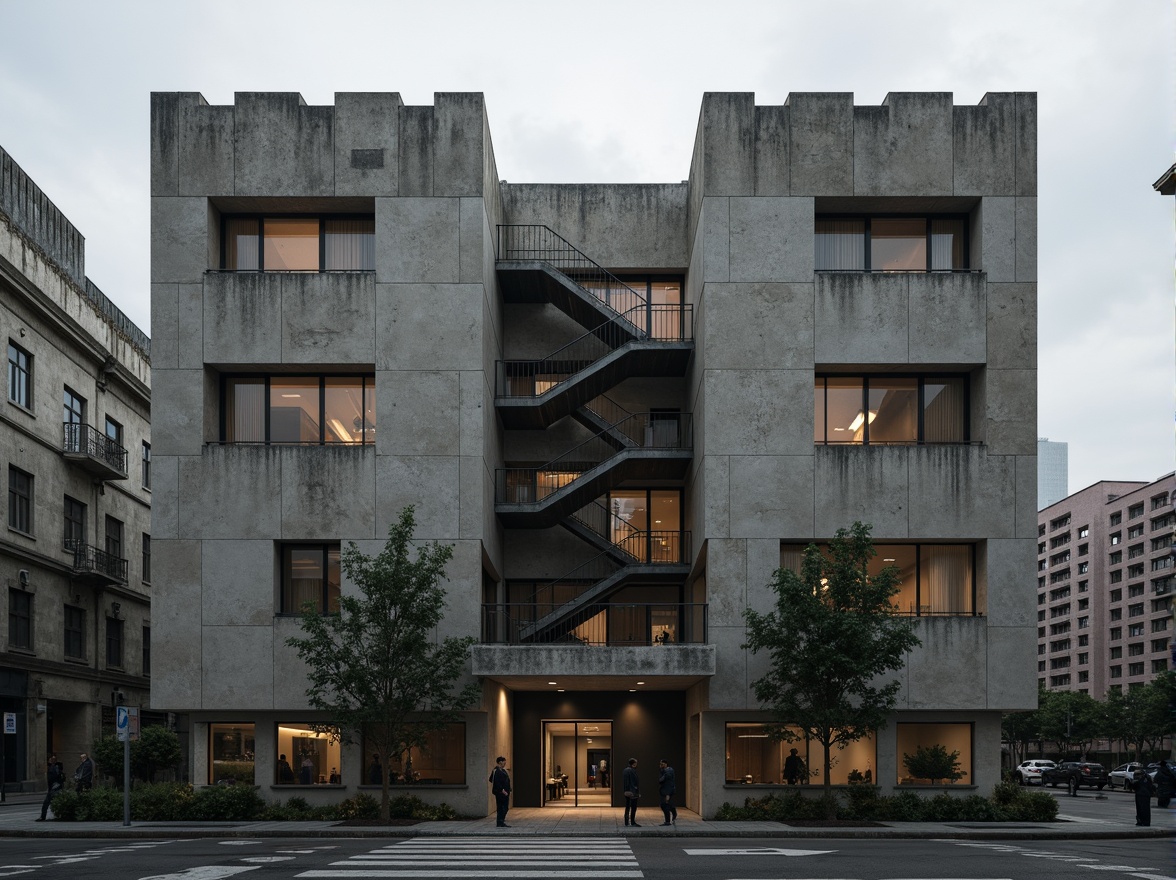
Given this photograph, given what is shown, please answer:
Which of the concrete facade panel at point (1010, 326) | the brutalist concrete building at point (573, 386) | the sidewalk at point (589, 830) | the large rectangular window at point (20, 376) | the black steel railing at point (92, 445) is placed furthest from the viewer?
the black steel railing at point (92, 445)

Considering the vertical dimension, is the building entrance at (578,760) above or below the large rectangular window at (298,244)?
below

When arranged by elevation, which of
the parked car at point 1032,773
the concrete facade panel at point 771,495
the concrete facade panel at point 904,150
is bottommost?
the parked car at point 1032,773

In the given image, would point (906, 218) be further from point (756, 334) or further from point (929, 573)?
point (929, 573)

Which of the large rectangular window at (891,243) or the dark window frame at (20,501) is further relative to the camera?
the dark window frame at (20,501)

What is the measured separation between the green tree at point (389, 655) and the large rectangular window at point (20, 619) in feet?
71.7

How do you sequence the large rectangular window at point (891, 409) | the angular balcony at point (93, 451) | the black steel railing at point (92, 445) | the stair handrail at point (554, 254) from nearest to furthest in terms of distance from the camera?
1. the large rectangular window at point (891, 409)
2. the stair handrail at point (554, 254)
3. the angular balcony at point (93, 451)
4. the black steel railing at point (92, 445)

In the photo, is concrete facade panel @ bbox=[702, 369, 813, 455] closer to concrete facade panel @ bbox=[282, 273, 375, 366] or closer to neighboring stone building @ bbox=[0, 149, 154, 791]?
concrete facade panel @ bbox=[282, 273, 375, 366]

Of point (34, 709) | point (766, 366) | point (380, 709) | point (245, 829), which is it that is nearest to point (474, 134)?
point (766, 366)

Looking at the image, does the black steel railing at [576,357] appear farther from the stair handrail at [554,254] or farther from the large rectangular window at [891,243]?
the large rectangular window at [891,243]

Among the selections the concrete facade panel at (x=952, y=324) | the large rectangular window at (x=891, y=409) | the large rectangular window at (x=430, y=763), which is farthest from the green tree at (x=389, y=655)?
the concrete facade panel at (x=952, y=324)

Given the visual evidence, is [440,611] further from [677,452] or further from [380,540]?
[677,452]

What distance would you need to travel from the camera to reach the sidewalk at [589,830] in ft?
89.7

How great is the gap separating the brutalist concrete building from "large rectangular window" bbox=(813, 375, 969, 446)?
90mm

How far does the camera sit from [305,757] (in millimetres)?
33094
